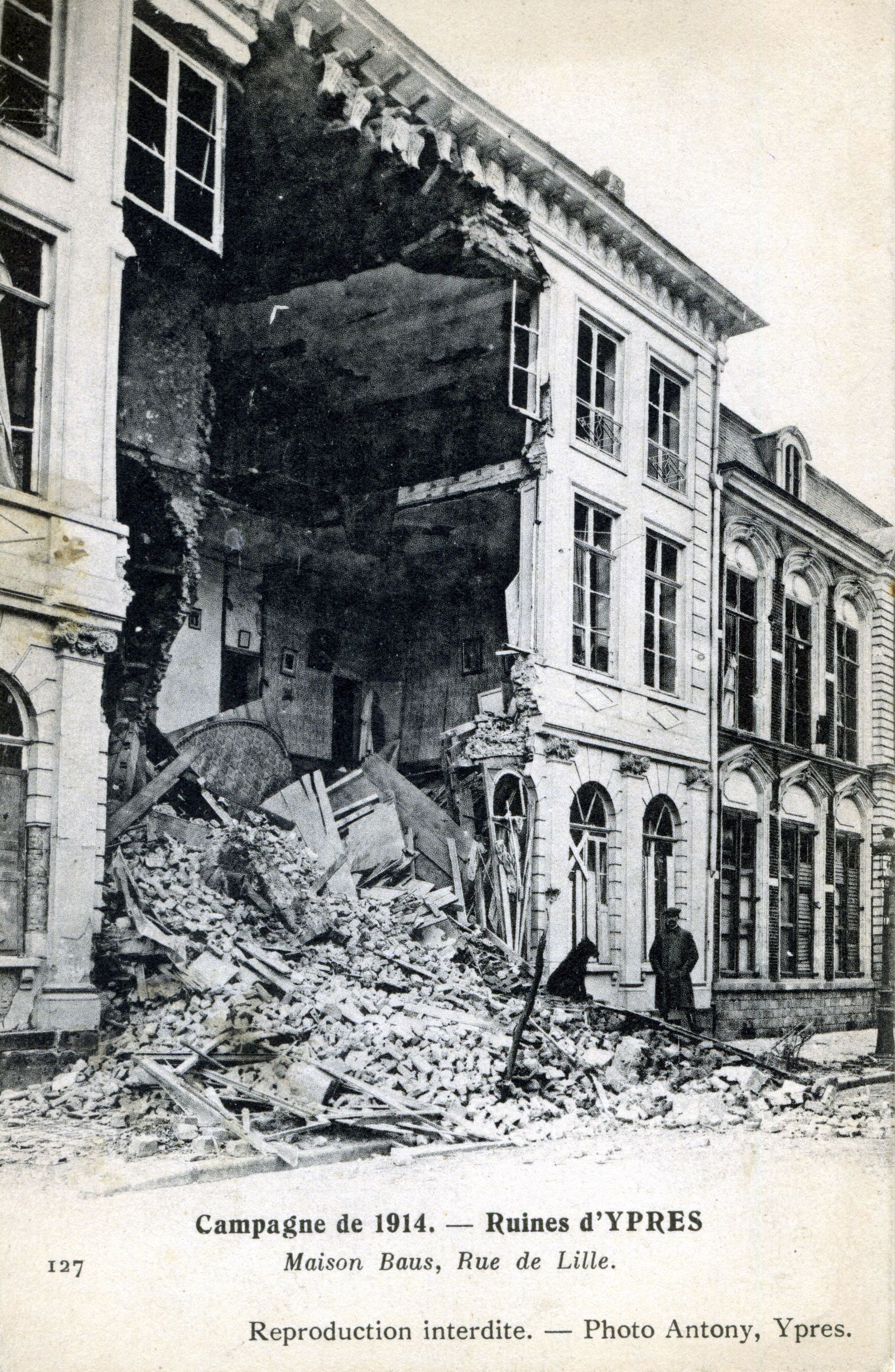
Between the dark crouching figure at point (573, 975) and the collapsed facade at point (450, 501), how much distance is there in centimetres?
11

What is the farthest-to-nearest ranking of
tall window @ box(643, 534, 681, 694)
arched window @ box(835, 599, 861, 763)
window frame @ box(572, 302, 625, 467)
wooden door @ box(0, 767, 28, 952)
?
tall window @ box(643, 534, 681, 694) → arched window @ box(835, 599, 861, 763) → window frame @ box(572, 302, 625, 467) → wooden door @ box(0, 767, 28, 952)

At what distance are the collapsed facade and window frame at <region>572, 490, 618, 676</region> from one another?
0.11ft

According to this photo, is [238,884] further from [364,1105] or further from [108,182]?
[108,182]

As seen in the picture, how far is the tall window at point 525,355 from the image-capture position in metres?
9.34

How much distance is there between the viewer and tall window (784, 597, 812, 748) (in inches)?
395

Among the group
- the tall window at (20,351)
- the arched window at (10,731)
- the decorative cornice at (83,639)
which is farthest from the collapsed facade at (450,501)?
the arched window at (10,731)

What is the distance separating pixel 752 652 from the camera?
1046 centimetres

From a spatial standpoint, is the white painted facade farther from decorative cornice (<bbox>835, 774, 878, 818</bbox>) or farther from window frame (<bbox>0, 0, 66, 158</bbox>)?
window frame (<bbox>0, 0, 66, 158</bbox>)

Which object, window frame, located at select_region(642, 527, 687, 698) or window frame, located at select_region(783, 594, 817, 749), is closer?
window frame, located at select_region(642, 527, 687, 698)

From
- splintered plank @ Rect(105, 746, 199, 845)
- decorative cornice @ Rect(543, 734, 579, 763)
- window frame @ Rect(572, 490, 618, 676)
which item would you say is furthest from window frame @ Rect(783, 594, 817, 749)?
splintered plank @ Rect(105, 746, 199, 845)

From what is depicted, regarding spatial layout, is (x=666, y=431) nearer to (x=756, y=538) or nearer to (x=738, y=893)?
(x=756, y=538)

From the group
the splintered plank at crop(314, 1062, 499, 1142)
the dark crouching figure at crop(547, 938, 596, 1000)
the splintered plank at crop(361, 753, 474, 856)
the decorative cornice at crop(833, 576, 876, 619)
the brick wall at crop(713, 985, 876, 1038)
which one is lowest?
the splintered plank at crop(314, 1062, 499, 1142)

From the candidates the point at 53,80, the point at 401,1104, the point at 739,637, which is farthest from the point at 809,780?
the point at 53,80

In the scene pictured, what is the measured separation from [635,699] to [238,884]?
3.48 meters
